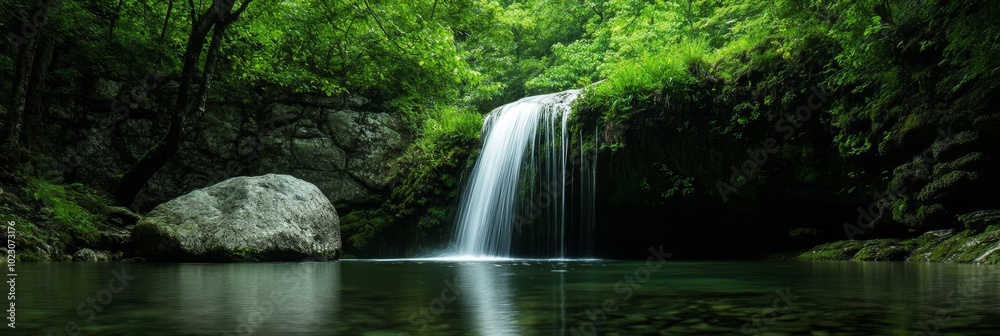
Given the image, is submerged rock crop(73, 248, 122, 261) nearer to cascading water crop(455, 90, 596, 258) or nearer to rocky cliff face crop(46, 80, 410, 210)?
rocky cliff face crop(46, 80, 410, 210)

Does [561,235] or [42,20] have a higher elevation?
[42,20]

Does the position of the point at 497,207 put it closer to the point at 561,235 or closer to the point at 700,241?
the point at 561,235

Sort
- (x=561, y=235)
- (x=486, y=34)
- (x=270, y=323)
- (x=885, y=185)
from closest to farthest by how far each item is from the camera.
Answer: (x=270, y=323), (x=885, y=185), (x=561, y=235), (x=486, y=34)

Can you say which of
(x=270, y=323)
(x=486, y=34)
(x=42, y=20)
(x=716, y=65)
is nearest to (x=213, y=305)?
(x=270, y=323)

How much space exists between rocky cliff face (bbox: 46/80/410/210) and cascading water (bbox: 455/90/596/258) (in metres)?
2.95

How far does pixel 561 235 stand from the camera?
10.5m

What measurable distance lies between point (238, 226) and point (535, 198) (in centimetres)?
454

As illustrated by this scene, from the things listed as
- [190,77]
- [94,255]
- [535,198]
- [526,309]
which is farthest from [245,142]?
[526,309]

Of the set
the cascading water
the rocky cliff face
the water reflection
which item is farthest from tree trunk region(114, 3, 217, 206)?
the water reflection

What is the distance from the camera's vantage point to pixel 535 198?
10.7 meters

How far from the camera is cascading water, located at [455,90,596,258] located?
1045 centimetres

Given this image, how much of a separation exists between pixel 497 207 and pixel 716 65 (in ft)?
13.5

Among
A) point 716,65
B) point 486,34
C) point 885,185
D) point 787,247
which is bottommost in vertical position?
point 787,247

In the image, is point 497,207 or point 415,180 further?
point 415,180
